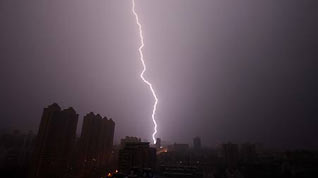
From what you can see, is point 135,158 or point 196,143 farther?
point 196,143

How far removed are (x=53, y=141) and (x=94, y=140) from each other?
1485 cm

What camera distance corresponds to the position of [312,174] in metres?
87.9

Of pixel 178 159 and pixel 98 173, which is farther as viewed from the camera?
pixel 178 159

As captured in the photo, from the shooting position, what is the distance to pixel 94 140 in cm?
6762

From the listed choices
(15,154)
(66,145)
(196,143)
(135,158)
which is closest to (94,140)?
(66,145)

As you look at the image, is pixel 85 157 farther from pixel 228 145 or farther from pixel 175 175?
pixel 228 145

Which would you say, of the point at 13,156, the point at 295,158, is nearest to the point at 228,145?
the point at 295,158

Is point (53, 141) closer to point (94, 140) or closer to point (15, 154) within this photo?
point (94, 140)

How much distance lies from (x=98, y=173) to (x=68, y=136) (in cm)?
1597

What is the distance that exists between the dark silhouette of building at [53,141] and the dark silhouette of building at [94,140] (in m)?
4.27

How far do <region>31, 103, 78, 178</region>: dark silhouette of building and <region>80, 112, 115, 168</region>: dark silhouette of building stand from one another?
4275 millimetres

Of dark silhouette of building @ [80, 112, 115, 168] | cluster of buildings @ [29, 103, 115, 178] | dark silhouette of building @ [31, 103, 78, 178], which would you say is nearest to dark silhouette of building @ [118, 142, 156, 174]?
dark silhouette of building @ [80, 112, 115, 168]

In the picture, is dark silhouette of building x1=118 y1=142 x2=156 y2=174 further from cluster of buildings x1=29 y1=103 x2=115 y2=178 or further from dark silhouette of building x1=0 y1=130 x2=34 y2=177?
dark silhouette of building x1=0 y1=130 x2=34 y2=177

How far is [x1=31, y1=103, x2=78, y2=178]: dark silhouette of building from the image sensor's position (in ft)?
169
